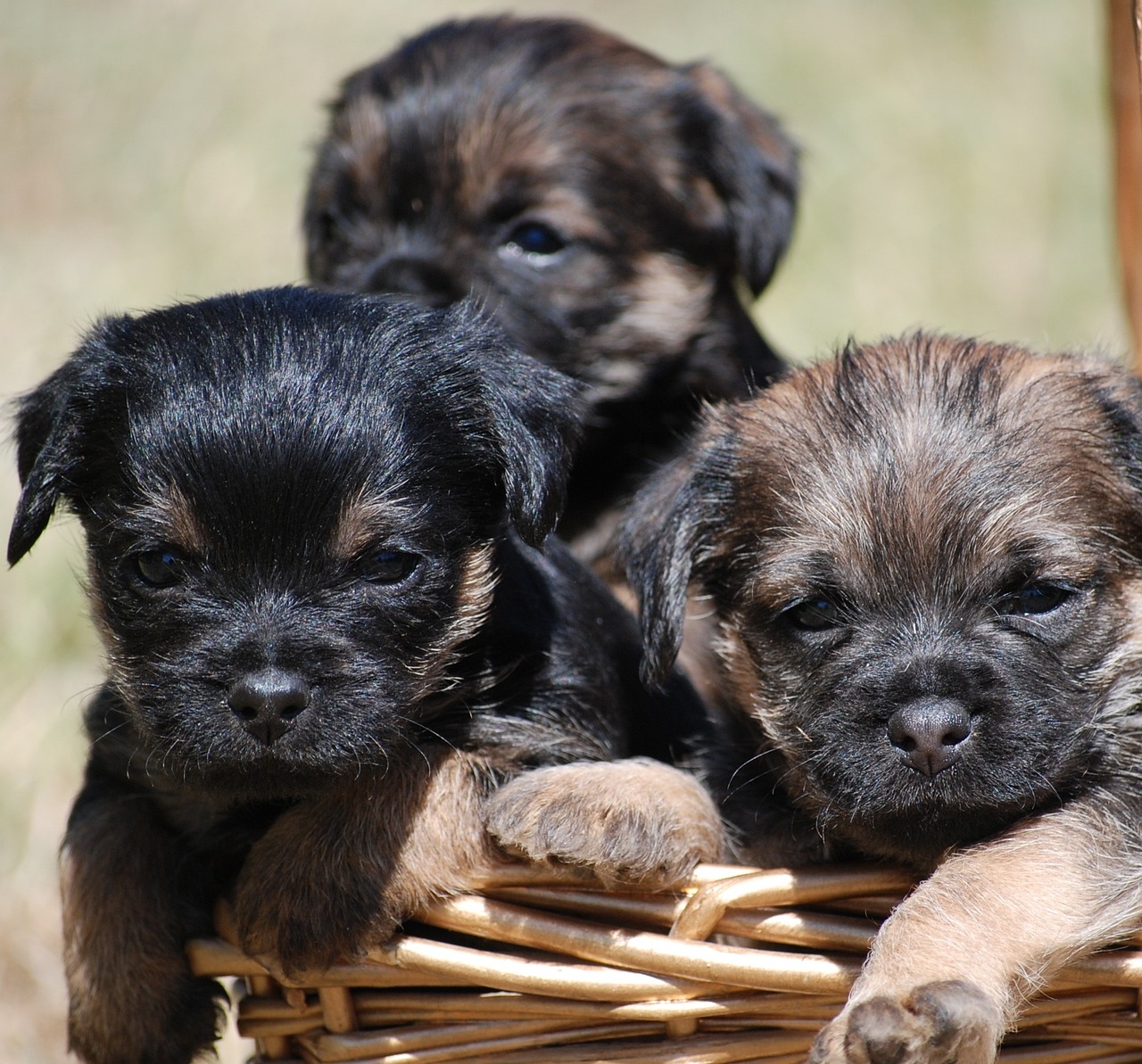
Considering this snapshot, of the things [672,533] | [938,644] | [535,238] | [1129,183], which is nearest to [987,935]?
[938,644]

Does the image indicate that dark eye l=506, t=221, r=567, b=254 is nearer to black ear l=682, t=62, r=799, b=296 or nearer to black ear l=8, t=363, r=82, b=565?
black ear l=682, t=62, r=799, b=296

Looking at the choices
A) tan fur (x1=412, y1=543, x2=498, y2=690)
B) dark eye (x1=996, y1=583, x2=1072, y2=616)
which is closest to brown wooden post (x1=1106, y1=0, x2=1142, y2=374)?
dark eye (x1=996, y1=583, x2=1072, y2=616)

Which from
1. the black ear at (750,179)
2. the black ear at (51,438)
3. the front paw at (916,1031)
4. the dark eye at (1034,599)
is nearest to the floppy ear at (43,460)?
the black ear at (51,438)

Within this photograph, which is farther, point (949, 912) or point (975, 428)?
point (975, 428)

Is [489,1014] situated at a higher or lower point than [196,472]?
lower

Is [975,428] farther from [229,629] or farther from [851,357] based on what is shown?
[229,629]

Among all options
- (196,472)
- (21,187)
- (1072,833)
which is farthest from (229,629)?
(21,187)

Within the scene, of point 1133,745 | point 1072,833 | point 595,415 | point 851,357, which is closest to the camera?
point 1072,833
